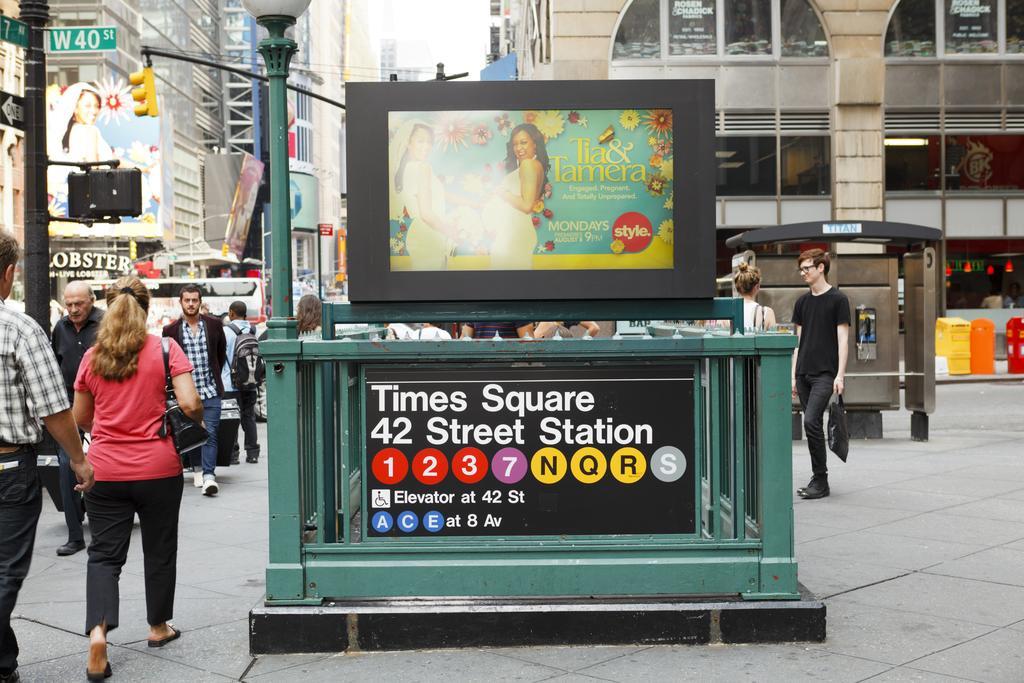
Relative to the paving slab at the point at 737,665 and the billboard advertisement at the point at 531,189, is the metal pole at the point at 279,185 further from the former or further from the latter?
the paving slab at the point at 737,665

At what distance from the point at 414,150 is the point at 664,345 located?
156cm

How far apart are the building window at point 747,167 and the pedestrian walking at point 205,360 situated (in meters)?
17.7

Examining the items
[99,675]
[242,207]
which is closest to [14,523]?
[99,675]

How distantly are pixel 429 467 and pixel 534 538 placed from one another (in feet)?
2.01

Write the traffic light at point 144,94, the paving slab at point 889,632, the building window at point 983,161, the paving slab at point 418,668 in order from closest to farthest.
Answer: the paving slab at point 418,668 → the paving slab at point 889,632 → the traffic light at point 144,94 → the building window at point 983,161

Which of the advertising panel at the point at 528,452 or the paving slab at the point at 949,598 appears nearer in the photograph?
the advertising panel at the point at 528,452

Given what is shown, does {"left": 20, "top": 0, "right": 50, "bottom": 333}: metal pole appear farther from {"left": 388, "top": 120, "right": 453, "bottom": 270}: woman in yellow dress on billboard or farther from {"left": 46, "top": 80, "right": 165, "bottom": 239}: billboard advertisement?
{"left": 46, "top": 80, "right": 165, "bottom": 239}: billboard advertisement

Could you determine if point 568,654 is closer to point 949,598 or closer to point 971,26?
point 949,598

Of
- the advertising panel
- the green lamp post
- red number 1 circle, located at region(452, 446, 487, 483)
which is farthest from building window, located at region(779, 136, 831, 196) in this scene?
red number 1 circle, located at region(452, 446, 487, 483)

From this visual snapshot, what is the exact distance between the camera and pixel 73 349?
29.2ft

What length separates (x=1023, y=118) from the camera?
28.0 m

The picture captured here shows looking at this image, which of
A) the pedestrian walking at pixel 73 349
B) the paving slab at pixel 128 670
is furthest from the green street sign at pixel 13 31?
the paving slab at pixel 128 670

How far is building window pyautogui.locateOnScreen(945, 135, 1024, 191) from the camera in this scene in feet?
91.9

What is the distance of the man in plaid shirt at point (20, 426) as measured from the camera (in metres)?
5.14
